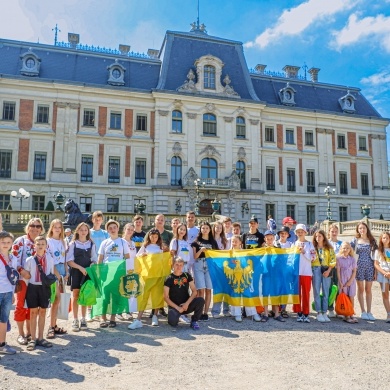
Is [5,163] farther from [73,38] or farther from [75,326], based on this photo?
[75,326]

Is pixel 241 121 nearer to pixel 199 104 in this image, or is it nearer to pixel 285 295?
pixel 199 104

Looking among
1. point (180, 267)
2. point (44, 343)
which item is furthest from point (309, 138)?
point (44, 343)

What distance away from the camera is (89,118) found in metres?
30.8

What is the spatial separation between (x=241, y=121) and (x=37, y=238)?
29795mm

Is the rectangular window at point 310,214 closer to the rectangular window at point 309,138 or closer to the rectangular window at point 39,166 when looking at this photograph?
the rectangular window at point 309,138

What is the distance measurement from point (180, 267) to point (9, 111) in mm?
27883

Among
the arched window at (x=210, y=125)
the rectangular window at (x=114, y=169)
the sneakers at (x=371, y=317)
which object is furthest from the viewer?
the arched window at (x=210, y=125)

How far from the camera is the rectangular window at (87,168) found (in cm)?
3012

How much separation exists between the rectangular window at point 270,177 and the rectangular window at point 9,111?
2319 cm

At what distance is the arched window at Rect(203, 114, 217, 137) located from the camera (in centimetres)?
3300

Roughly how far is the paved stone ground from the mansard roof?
27843 mm

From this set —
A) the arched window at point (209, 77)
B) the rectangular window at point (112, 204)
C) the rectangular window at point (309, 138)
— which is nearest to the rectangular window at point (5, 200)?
the rectangular window at point (112, 204)

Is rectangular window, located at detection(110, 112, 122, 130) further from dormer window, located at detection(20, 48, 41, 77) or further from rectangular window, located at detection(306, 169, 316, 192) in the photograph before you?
rectangular window, located at detection(306, 169, 316, 192)

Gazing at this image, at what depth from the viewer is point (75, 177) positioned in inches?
1160
